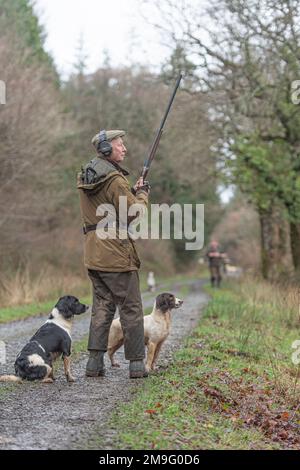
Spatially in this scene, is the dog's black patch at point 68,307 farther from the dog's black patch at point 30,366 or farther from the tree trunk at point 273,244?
the tree trunk at point 273,244

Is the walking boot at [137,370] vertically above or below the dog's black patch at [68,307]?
below

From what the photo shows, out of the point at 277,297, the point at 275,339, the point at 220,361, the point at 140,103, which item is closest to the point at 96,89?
the point at 140,103

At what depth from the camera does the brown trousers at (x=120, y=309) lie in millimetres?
8758

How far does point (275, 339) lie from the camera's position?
1377 centimetres

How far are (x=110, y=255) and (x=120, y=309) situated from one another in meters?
0.72

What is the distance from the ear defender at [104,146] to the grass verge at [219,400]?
275 centimetres

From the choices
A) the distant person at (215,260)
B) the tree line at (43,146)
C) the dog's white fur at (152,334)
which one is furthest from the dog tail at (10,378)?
the distant person at (215,260)

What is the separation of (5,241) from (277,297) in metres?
12.6

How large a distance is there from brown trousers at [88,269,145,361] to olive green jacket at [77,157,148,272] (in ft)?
0.53

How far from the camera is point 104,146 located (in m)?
8.70

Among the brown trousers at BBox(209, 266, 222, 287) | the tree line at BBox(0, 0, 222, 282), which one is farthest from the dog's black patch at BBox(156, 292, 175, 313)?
the brown trousers at BBox(209, 266, 222, 287)

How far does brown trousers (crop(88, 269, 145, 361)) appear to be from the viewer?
8.76m

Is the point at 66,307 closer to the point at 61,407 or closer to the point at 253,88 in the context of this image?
the point at 61,407

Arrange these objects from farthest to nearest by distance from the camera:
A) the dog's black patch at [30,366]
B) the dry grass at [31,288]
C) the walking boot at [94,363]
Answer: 1. the dry grass at [31,288]
2. the walking boot at [94,363]
3. the dog's black patch at [30,366]
